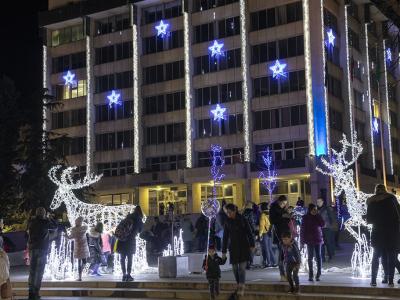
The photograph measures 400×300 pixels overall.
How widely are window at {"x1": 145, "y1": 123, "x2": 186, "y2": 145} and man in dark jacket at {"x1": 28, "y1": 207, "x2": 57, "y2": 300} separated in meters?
45.7

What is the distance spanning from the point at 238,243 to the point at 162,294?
2993 millimetres

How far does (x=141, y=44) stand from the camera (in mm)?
63406

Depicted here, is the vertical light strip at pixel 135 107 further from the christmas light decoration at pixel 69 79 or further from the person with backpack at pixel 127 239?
the person with backpack at pixel 127 239

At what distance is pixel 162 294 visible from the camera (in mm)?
14695

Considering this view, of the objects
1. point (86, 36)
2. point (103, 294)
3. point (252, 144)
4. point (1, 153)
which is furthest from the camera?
point (86, 36)

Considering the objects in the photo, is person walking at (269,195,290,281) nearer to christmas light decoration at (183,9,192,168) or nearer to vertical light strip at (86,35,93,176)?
christmas light decoration at (183,9,192,168)

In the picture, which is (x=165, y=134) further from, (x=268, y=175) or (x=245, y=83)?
(x=268, y=175)

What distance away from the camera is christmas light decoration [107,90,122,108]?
64125 millimetres

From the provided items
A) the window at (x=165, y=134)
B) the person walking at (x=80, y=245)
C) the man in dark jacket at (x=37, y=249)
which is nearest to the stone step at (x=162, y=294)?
the person walking at (x=80, y=245)

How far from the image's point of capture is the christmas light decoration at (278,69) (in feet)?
178

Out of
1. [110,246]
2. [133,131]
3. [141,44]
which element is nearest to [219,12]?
[141,44]

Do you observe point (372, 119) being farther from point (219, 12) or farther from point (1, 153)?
point (1, 153)

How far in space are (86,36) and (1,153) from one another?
27.8 meters

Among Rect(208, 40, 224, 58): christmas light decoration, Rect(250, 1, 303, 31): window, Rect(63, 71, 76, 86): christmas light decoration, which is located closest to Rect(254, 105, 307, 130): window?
Rect(208, 40, 224, 58): christmas light decoration
